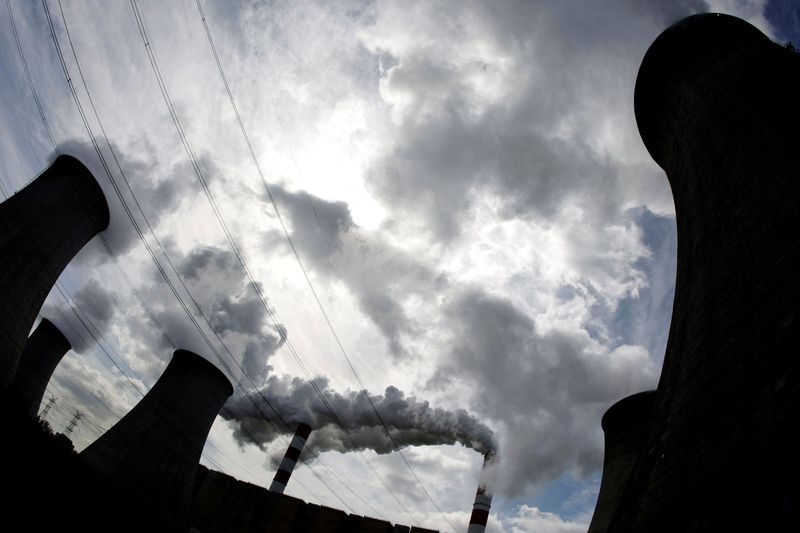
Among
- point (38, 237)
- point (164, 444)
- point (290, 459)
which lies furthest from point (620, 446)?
point (38, 237)

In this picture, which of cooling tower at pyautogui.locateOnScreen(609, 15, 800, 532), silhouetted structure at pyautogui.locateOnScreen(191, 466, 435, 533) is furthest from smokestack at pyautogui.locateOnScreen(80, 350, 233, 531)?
cooling tower at pyautogui.locateOnScreen(609, 15, 800, 532)

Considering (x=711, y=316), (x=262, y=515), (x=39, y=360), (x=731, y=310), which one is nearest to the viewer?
(x=731, y=310)

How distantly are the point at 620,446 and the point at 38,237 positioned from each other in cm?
1530

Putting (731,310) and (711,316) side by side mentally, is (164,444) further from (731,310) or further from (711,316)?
(731,310)

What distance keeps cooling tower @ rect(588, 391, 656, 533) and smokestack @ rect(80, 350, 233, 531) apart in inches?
405

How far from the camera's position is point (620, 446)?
30.7 feet

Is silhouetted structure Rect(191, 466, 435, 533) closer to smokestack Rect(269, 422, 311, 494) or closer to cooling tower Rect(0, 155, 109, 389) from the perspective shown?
smokestack Rect(269, 422, 311, 494)

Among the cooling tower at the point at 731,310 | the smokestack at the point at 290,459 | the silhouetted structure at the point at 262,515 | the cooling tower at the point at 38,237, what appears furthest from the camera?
the smokestack at the point at 290,459

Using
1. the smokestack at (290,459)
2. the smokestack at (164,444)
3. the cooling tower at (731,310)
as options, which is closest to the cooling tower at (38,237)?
the smokestack at (164,444)

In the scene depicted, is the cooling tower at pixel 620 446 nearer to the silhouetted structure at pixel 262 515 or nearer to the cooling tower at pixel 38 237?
the silhouetted structure at pixel 262 515

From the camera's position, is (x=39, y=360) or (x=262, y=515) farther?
(x=39, y=360)

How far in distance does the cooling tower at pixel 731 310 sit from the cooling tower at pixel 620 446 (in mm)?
5018

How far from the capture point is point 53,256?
36.8 feet

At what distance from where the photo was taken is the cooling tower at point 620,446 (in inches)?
336
